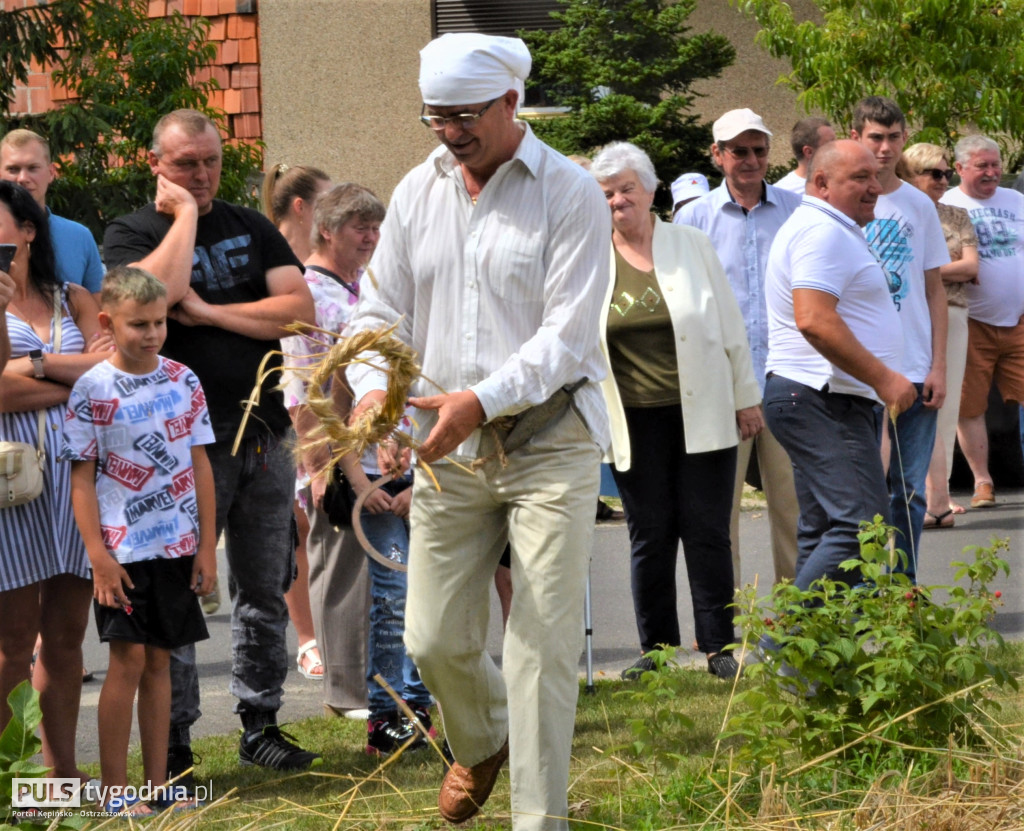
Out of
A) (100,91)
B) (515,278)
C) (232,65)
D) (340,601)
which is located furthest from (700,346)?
(232,65)

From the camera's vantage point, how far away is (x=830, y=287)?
567cm

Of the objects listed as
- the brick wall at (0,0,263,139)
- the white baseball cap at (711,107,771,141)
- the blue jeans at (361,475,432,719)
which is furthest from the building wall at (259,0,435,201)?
the blue jeans at (361,475,432,719)

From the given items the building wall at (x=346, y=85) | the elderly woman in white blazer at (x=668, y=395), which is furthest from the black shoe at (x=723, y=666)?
the building wall at (x=346, y=85)

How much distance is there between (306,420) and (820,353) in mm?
1945

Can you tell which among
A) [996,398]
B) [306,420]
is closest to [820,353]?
[306,420]

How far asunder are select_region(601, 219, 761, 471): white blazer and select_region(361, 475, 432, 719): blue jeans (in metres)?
1.25

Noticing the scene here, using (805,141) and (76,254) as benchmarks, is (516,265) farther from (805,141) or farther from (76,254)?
(805,141)

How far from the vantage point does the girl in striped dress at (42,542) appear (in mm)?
4938

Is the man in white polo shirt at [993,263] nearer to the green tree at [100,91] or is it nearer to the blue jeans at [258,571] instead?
the blue jeans at [258,571]

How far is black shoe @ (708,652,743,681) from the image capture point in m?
6.39

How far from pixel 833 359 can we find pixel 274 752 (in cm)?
246

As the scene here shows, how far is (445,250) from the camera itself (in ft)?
13.9

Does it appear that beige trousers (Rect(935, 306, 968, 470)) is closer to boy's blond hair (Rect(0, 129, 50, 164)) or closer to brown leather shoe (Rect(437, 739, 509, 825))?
boy's blond hair (Rect(0, 129, 50, 164))

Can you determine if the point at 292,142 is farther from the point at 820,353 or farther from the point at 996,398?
the point at 820,353
